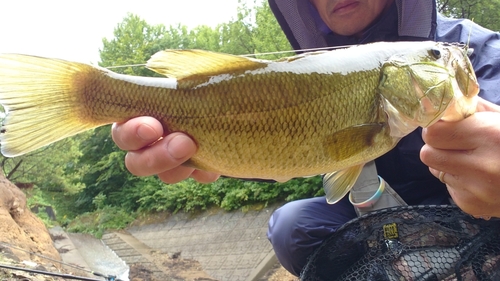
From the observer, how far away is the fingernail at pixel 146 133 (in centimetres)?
148

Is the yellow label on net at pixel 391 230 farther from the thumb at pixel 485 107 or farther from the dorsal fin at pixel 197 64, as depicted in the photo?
the dorsal fin at pixel 197 64

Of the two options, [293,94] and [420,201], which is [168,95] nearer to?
[293,94]

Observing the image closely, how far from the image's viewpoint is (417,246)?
2102 millimetres

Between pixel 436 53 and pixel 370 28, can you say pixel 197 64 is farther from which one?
pixel 370 28

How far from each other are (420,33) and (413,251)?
120 cm

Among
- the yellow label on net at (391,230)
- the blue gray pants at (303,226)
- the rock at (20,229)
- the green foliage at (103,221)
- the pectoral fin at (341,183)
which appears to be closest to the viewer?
the pectoral fin at (341,183)

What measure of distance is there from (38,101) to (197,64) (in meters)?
0.57

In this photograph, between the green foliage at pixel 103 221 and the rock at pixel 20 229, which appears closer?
the rock at pixel 20 229

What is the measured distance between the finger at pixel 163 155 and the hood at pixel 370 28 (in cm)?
158

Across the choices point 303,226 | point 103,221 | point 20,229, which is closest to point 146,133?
point 303,226

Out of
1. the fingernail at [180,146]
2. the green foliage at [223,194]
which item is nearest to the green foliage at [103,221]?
the green foliage at [223,194]

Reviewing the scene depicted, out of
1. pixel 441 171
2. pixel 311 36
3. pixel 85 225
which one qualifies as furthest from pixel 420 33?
pixel 85 225

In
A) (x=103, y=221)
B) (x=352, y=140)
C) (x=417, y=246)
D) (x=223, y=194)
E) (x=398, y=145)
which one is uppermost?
(x=352, y=140)

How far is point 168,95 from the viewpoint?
59.0 inches
